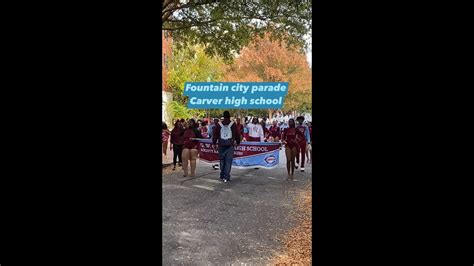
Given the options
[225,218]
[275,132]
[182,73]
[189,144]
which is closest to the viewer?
[225,218]

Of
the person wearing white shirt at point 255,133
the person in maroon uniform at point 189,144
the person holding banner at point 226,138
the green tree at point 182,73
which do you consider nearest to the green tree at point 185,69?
the green tree at point 182,73

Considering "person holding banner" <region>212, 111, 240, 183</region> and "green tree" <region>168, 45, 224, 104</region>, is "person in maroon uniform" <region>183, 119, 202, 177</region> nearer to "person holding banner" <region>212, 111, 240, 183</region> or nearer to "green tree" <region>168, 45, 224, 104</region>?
"person holding banner" <region>212, 111, 240, 183</region>

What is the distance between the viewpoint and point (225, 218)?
22.4 ft

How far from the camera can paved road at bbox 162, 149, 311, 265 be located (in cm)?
500

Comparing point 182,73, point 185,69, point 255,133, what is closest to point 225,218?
point 255,133

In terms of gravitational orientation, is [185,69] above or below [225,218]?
above

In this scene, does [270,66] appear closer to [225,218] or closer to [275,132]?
[275,132]

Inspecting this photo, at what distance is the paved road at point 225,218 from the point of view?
5.00 m

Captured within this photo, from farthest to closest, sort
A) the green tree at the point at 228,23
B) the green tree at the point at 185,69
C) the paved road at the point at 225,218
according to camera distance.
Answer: the green tree at the point at 185,69 → the green tree at the point at 228,23 → the paved road at the point at 225,218

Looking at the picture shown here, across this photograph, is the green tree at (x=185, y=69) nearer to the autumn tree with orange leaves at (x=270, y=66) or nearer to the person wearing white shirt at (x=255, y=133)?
the person wearing white shirt at (x=255, y=133)

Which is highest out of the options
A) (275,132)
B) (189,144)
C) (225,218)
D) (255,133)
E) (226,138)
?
(275,132)

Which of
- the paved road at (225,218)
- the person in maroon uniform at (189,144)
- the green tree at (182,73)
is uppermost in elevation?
the green tree at (182,73)
